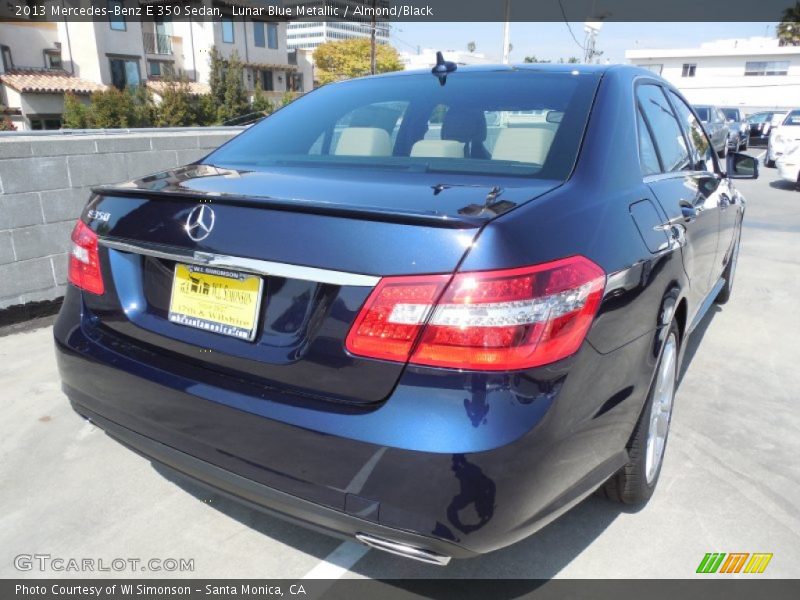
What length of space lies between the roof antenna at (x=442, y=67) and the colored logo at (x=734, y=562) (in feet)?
6.98

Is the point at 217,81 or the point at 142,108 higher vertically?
the point at 217,81

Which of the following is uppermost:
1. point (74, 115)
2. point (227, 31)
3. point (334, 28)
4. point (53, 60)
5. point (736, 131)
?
point (334, 28)

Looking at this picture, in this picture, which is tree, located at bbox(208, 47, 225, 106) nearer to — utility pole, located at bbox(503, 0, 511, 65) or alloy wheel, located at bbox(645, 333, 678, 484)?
utility pole, located at bbox(503, 0, 511, 65)

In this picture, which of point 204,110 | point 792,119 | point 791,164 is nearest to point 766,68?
point 792,119

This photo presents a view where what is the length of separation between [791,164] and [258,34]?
42354 mm

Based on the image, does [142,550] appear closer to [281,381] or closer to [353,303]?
[281,381]

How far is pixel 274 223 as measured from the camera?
5.61 feet

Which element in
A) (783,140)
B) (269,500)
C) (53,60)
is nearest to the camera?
(269,500)

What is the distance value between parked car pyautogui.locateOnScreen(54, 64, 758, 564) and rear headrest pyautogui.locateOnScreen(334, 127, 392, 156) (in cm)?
9

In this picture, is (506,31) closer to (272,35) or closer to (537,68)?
(537,68)

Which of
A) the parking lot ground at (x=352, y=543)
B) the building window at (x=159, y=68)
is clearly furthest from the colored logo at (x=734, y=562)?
the building window at (x=159, y=68)

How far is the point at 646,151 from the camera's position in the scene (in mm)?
2494

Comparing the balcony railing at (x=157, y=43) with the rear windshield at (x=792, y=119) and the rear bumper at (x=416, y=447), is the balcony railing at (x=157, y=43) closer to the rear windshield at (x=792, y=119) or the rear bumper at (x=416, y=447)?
the rear windshield at (x=792, y=119)

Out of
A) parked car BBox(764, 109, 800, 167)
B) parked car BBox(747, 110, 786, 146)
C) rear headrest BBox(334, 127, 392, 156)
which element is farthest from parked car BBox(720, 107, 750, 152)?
rear headrest BBox(334, 127, 392, 156)
